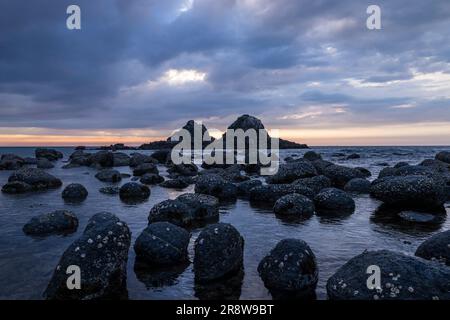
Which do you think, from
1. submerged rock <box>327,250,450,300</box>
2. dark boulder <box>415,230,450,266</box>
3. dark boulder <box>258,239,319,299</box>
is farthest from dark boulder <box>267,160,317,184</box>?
submerged rock <box>327,250,450,300</box>

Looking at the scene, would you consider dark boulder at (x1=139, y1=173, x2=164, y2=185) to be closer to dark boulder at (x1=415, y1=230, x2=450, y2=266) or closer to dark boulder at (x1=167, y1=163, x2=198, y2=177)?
dark boulder at (x1=167, y1=163, x2=198, y2=177)

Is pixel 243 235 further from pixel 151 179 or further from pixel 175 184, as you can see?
pixel 151 179

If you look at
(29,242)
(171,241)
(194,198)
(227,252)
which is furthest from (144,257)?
(194,198)

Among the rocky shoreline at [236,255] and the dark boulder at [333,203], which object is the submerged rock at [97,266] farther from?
the dark boulder at [333,203]

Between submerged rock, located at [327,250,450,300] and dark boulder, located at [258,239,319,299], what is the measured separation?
65cm

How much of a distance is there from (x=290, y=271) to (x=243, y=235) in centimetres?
492

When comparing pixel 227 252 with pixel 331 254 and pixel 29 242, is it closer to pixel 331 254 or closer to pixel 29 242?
pixel 331 254

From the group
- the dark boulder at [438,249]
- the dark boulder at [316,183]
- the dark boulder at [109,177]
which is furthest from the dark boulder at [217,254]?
the dark boulder at [109,177]

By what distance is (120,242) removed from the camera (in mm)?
9367

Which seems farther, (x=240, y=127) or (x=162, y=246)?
(x=240, y=127)

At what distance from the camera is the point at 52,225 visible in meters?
14.2

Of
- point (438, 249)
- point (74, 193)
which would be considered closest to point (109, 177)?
point (74, 193)

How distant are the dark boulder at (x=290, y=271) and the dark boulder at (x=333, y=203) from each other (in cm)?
936

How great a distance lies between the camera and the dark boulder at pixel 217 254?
9.62m
